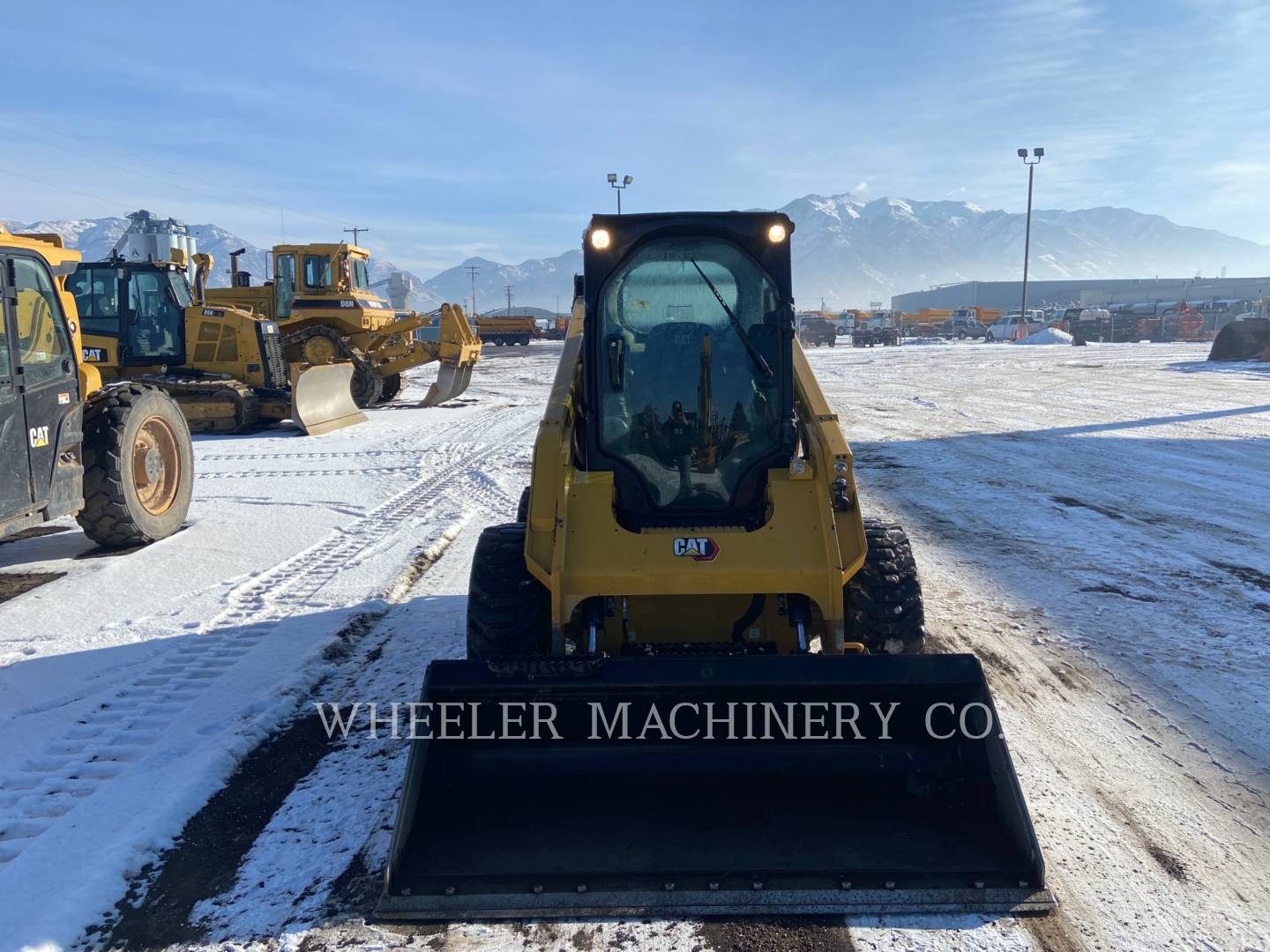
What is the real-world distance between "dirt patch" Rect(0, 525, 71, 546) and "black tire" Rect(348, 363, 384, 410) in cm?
985

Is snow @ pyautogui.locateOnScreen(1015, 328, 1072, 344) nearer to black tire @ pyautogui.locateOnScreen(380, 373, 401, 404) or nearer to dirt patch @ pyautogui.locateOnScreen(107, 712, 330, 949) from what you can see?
black tire @ pyautogui.locateOnScreen(380, 373, 401, 404)

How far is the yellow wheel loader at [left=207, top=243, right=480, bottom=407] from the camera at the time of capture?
17.5 meters

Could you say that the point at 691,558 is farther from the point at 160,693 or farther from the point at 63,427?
the point at 63,427

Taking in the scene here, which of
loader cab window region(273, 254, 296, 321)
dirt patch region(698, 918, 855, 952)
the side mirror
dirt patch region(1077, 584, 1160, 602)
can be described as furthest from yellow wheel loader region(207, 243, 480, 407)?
dirt patch region(698, 918, 855, 952)

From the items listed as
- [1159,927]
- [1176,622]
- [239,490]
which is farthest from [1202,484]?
[239,490]

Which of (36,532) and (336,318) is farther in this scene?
(336,318)

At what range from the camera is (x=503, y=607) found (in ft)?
12.6

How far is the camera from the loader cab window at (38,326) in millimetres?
6168

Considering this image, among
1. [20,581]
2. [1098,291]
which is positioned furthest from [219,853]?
[1098,291]

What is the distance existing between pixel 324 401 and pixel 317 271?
444cm

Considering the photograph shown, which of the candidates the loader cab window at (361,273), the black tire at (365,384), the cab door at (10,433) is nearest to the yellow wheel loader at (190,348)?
the black tire at (365,384)

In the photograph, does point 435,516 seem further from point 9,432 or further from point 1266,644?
point 1266,644

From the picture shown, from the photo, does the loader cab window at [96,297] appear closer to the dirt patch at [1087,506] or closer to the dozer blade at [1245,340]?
the dirt patch at [1087,506]

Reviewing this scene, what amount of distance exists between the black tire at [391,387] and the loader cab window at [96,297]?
629 centimetres
